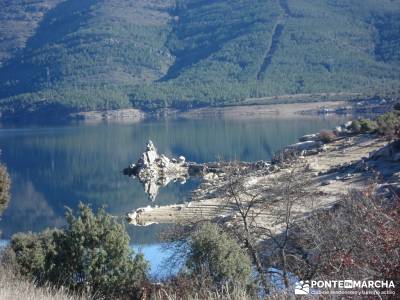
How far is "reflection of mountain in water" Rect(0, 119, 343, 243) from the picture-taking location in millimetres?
36781

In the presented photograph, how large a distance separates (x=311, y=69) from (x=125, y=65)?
63.5 m

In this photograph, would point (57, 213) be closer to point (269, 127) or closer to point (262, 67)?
point (269, 127)

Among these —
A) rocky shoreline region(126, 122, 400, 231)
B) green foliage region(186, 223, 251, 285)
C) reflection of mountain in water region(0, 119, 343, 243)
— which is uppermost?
green foliage region(186, 223, 251, 285)

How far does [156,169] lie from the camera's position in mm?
52312

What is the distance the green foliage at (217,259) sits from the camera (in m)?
11.5

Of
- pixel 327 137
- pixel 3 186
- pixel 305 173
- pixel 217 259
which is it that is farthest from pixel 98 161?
pixel 217 259

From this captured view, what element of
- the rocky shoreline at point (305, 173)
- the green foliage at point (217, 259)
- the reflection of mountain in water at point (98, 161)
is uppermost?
the green foliage at point (217, 259)

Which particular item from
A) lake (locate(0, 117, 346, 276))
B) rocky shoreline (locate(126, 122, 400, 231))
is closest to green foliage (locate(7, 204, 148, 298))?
rocky shoreline (locate(126, 122, 400, 231))

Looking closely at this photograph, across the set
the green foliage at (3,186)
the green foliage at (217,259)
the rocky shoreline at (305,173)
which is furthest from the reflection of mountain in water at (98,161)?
the green foliage at (217,259)

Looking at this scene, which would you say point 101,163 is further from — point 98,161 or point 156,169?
point 156,169

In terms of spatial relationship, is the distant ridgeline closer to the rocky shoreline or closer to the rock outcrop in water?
the rock outcrop in water

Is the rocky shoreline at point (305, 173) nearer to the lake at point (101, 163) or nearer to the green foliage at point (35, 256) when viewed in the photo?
the lake at point (101, 163)

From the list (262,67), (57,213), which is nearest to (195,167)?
(57,213)

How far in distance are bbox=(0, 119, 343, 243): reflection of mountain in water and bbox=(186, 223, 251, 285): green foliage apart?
509 inches
